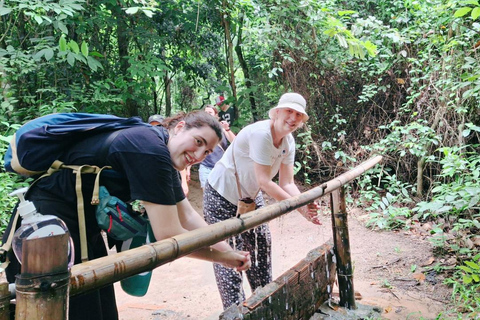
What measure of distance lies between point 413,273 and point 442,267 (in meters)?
0.29

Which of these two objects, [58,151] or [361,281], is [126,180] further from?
[361,281]

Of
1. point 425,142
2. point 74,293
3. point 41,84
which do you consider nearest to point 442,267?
point 425,142

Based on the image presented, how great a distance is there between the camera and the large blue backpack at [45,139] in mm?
1388

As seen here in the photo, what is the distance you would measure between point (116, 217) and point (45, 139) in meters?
0.38

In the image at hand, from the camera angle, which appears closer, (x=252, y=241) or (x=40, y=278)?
(x=40, y=278)

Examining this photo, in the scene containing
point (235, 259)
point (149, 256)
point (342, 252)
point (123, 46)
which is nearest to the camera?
point (149, 256)

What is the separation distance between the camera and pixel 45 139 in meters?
1.39

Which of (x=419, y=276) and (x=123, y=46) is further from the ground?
(x=123, y=46)

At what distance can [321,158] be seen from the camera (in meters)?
7.26

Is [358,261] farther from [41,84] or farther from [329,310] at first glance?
[41,84]

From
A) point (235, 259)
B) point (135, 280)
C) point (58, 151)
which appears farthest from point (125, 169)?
point (235, 259)

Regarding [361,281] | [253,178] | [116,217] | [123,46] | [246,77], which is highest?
[123,46]

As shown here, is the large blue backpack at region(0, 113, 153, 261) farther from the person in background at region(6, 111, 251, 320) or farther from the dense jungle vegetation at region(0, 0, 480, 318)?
the dense jungle vegetation at region(0, 0, 480, 318)

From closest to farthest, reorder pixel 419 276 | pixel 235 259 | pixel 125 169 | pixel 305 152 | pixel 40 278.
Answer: pixel 40 278 → pixel 125 169 → pixel 235 259 → pixel 419 276 → pixel 305 152
